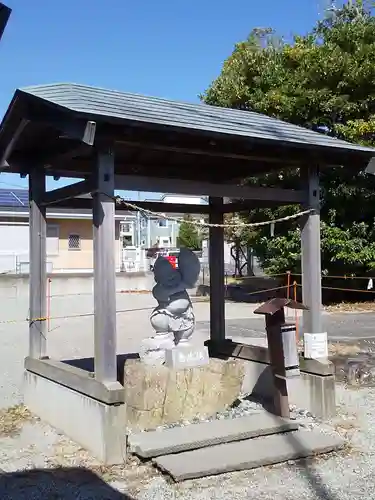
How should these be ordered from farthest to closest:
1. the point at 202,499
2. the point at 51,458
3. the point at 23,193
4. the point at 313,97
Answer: the point at 23,193, the point at 313,97, the point at 51,458, the point at 202,499

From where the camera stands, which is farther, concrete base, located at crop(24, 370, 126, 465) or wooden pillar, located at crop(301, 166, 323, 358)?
wooden pillar, located at crop(301, 166, 323, 358)

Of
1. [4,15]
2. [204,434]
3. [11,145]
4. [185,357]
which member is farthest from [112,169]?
[204,434]

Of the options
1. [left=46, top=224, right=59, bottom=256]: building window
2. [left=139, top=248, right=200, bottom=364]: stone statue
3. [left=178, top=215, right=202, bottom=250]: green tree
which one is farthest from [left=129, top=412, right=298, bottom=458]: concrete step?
[left=178, top=215, right=202, bottom=250]: green tree

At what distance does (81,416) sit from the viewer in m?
5.46

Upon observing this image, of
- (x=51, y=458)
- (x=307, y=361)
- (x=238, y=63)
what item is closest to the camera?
(x=51, y=458)

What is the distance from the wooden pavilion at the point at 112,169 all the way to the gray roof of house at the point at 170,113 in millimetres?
19

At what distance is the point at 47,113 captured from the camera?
5488mm

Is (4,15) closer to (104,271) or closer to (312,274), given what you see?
(104,271)

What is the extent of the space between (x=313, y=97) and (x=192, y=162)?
9963mm

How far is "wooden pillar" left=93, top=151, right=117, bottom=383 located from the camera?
5.17m

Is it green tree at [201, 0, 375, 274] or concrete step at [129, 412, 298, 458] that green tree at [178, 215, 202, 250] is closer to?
green tree at [201, 0, 375, 274]

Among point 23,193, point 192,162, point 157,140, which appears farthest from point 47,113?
point 23,193

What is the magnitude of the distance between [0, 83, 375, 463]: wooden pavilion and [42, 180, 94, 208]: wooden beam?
1 centimetres

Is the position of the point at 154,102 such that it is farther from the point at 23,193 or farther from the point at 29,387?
the point at 23,193
